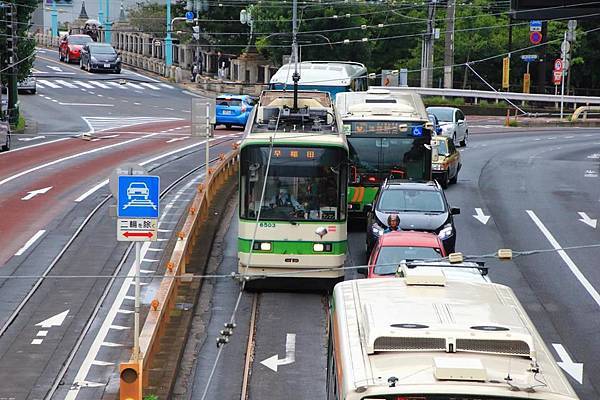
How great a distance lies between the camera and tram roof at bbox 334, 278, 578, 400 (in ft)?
27.1

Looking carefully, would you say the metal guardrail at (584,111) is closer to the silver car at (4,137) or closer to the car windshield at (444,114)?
the car windshield at (444,114)

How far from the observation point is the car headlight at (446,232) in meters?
23.9

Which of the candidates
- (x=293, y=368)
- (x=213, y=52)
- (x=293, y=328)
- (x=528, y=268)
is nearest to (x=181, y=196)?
(x=528, y=268)

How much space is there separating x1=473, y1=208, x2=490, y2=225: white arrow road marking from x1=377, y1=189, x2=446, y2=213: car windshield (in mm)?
4906

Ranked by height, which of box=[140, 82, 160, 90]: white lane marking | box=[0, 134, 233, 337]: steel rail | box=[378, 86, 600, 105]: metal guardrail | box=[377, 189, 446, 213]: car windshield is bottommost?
box=[140, 82, 160, 90]: white lane marking

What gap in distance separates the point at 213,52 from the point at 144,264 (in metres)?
66.3

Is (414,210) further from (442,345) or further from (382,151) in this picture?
(442,345)

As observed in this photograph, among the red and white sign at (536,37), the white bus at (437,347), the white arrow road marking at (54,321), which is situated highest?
the red and white sign at (536,37)

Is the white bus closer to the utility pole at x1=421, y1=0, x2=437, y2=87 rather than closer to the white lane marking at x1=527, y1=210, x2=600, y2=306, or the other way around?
the white lane marking at x1=527, y1=210, x2=600, y2=306

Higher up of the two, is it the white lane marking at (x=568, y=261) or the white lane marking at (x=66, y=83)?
the white lane marking at (x=568, y=261)

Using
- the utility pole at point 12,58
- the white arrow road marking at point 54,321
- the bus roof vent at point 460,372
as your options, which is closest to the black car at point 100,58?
the utility pole at point 12,58

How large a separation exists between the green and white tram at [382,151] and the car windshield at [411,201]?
3.08 meters

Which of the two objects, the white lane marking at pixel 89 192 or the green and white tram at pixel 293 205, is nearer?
the green and white tram at pixel 293 205

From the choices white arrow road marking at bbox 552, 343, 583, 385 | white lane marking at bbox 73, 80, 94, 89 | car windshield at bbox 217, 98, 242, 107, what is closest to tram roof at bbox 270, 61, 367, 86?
car windshield at bbox 217, 98, 242, 107
